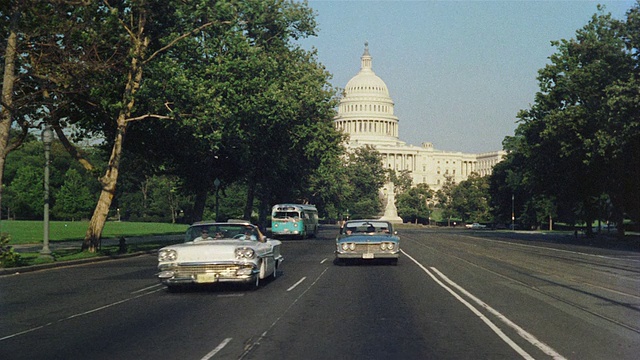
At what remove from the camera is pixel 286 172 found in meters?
59.0

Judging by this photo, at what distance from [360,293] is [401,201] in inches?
5365

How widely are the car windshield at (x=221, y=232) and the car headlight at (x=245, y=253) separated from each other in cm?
151

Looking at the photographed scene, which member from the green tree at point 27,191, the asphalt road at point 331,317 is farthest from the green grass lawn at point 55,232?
the asphalt road at point 331,317

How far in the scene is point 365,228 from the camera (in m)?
23.7

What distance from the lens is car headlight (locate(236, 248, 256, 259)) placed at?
14984mm

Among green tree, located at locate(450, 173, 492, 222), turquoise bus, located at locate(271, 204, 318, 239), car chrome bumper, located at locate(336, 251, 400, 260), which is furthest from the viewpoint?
green tree, located at locate(450, 173, 492, 222)

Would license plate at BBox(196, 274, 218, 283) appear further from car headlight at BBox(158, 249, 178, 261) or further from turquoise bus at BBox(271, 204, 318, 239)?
turquoise bus at BBox(271, 204, 318, 239)

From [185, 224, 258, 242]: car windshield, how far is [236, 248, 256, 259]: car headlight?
4.95 ft

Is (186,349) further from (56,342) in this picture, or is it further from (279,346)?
(56,342)

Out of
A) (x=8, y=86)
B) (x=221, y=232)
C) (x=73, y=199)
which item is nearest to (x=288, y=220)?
(x=8, y=86)

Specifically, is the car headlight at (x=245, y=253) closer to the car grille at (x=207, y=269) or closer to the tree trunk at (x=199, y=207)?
the car grille at (x=207, y=269)

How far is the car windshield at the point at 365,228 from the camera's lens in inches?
928

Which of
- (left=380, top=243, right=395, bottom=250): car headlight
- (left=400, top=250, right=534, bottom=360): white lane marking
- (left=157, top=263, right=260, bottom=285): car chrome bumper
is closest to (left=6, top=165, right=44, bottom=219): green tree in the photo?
(left=380, top=243, right=395, bottom=250): car headlight

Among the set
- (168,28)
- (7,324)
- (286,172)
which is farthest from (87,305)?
(286,172)
